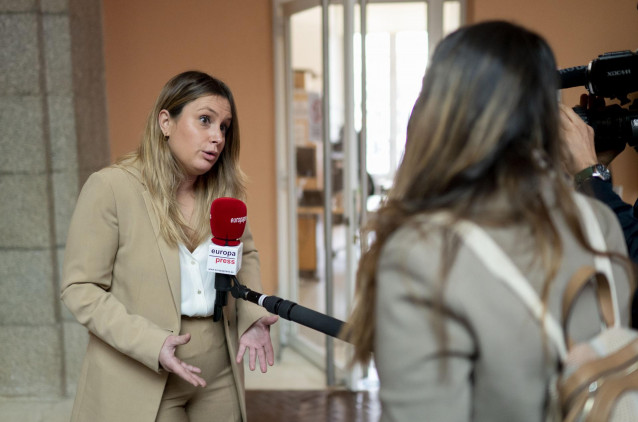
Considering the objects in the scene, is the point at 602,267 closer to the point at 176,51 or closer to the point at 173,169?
the point at 173,169

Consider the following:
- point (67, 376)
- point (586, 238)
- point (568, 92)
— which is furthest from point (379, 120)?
point (586, 238)

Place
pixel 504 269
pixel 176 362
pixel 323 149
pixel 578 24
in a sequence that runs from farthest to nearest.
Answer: pixel 323 149, pixel 578 24, pixel 176 362, pixel 504 269

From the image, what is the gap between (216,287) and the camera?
5.35 ft

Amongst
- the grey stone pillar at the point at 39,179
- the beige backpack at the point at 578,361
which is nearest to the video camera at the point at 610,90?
the beige backpack at the point at 578,361

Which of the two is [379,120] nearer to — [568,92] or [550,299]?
[568,92]

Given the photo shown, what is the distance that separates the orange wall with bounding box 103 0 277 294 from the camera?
4133mm

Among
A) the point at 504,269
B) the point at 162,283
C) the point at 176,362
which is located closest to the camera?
the point at 504,269

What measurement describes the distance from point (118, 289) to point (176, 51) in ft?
9.12

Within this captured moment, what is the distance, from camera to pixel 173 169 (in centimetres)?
184

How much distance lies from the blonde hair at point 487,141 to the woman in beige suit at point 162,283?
3.12ft

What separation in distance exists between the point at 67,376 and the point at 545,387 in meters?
3.43

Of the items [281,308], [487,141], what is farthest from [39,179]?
[487,141]

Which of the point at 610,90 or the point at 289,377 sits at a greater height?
the point at 610,90

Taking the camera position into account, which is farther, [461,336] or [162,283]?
[162,283]
